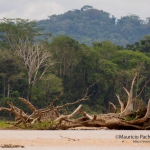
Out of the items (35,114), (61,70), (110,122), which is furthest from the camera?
(61,70)

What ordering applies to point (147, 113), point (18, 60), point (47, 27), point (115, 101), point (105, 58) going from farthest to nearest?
point (47, 27), point (105, 58), point (115, 101), point (18, 60), point (147, 113)

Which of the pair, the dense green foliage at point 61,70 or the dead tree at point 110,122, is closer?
the dead tree at point 110,122

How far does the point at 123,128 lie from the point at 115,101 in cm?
4667

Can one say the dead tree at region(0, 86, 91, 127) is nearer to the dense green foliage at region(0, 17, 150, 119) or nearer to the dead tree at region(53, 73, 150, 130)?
the dead tree at region(53, 73, 150, 130)

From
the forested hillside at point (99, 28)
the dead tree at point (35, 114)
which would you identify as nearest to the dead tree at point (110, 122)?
the dead tree at point (35, 114)

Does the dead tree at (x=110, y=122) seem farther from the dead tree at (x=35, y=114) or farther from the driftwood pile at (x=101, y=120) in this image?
the dead tree at (x=35, y=114)

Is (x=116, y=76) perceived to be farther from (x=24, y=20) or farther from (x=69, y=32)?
(x=69, y=32)

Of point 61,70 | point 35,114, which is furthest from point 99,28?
point 35,114

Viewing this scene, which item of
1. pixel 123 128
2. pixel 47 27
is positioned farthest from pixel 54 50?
pixel 47 27

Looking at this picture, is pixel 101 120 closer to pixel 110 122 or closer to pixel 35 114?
pixel 110 122

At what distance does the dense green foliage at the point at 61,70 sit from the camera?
2335 inches

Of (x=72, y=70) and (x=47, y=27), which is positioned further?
(x=47, y=27)

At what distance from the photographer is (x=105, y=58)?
241ft

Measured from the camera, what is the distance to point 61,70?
6606cm
